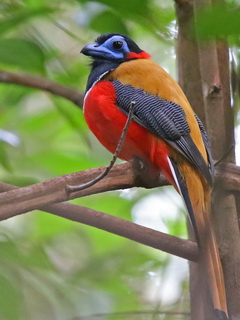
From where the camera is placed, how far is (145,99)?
2.80 meters

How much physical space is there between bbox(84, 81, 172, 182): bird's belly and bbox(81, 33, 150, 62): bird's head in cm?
35

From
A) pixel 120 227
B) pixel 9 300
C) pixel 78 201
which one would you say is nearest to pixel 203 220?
pixel 120 227

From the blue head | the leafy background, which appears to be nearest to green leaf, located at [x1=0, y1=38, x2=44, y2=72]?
the leafy background

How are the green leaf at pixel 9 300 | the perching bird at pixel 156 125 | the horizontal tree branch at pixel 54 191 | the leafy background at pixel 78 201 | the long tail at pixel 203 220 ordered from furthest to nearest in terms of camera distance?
the perching bird at pixel 156 125 < the long tail at pixel 203 220 < the horizontal tree branch at pixel 54 191 < the leafy background at pixel 78 201 < the green leaf at pixel 9 300

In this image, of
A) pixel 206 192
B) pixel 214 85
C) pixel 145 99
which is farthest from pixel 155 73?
pixel 206 192

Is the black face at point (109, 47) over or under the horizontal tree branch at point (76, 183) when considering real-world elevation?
over

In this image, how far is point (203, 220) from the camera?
2248mm

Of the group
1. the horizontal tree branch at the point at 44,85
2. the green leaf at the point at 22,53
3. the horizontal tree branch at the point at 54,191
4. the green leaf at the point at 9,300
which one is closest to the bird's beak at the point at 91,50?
the horizontal tree branch at the point at 44,85

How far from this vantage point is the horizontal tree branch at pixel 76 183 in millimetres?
1852

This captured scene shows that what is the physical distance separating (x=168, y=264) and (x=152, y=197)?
972 mm

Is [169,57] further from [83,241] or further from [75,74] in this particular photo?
[83,241]

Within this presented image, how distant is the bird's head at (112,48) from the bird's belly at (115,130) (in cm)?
35

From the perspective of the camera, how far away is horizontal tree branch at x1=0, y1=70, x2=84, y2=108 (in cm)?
324

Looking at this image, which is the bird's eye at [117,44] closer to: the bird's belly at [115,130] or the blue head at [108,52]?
the blue head at [108,52]
